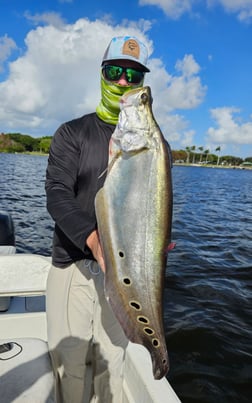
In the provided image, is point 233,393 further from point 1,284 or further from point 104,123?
point 104,123

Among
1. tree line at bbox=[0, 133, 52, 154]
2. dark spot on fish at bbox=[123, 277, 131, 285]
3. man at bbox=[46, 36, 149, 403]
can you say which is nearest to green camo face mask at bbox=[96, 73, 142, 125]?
man at bbox=[46, 36, 149, 403]

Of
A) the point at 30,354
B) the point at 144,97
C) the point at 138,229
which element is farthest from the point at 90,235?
the point at 30,354

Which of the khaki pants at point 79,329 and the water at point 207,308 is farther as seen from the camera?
the water at point 207,308

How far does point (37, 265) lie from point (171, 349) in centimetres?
408

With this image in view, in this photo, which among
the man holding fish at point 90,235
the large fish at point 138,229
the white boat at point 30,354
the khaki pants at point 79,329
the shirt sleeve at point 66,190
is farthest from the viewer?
the white boat at point 30,354

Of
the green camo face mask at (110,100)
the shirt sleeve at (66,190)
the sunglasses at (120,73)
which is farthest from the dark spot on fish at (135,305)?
the sunglasses at (120,73)

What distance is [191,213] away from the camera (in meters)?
24.0

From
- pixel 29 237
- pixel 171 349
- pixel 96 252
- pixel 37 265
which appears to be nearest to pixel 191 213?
pixel 29 237

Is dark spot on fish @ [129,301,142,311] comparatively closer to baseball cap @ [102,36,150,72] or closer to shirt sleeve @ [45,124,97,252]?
shirt sleeve @ [45,124,97,252]

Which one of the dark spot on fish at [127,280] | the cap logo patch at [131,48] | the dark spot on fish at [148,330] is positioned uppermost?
the cap logo patch at [131,48]

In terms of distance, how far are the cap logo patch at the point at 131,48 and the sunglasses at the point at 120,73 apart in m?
0.12

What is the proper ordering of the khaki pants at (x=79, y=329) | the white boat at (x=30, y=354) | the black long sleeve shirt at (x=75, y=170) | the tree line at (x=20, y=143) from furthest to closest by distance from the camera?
the tree line at (x=20, y=143)
the white boat at (x=30, y=354)
the khaki pants at (x=79, y=329)
the black long sleeve shirt at (x=75, y=170)

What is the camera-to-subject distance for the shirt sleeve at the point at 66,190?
2.32 m

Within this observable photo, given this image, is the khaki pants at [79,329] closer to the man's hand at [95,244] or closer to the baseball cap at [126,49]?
the man's hand at [95,244]
